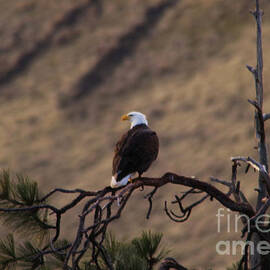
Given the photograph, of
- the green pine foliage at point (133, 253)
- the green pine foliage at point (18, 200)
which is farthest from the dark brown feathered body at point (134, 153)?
the green pine foliage at point (18, 200)

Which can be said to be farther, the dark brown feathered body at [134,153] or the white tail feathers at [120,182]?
the dark brown feathered body at [134,153]

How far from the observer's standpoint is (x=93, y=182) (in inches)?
1117

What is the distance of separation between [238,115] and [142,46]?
10.4 m

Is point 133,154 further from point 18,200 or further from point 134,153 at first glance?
point 18,200

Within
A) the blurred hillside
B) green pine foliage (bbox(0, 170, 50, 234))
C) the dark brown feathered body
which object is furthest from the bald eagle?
the blurred hillside

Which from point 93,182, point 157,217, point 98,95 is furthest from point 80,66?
point 157,217

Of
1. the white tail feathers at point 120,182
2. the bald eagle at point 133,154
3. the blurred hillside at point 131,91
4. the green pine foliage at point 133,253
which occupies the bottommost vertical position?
the green pine foliage at point 133,253

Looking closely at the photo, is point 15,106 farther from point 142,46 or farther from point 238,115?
point 238,115

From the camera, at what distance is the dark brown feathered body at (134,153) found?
608cm

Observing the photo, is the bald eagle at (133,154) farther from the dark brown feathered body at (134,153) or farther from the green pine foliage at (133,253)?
the green pine foliage at (133,253)

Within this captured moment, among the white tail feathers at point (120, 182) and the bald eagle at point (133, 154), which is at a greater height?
the bald eagle at point (133, 154)

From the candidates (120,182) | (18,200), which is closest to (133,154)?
(120,182)

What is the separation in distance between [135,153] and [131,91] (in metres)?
30.1

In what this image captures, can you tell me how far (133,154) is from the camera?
6211 mm
